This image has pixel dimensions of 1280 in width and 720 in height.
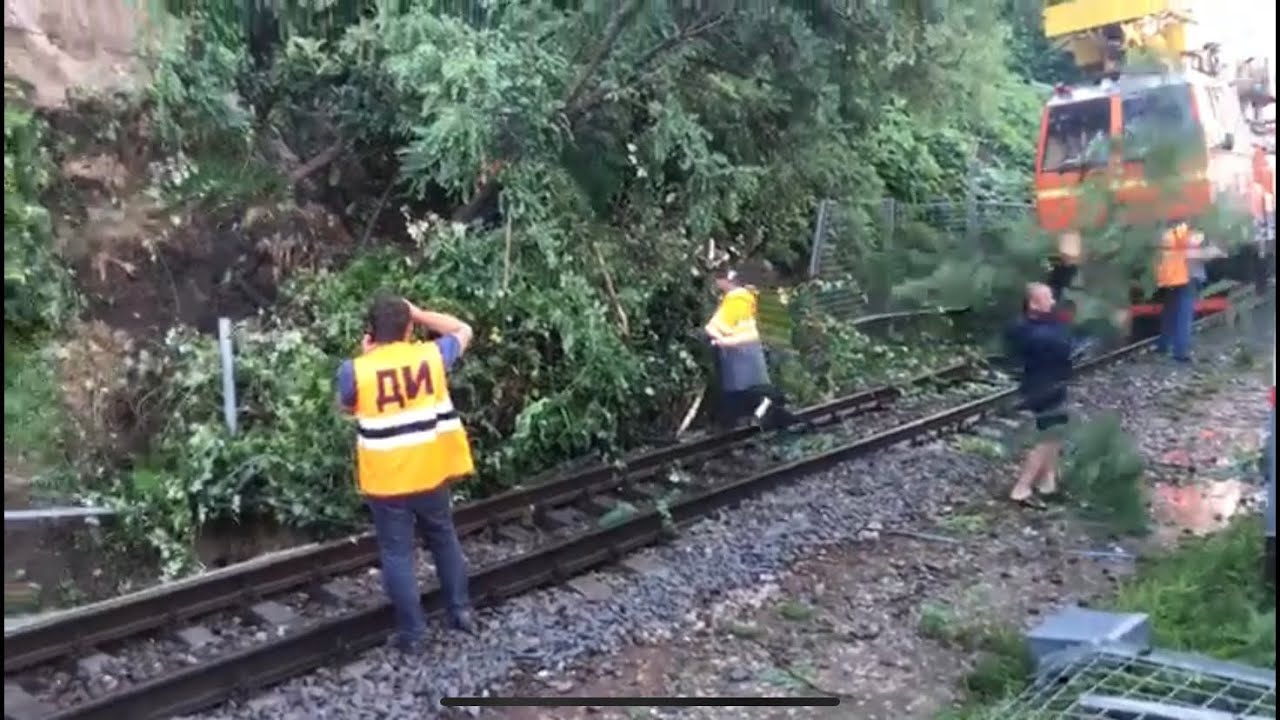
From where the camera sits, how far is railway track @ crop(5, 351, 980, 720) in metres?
5.14

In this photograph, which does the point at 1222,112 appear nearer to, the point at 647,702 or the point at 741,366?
the point at 647,702

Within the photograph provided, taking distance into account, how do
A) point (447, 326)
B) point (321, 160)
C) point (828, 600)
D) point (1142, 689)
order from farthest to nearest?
1. point (321, 160)
2. point (828, 600)
3. point (447, 326)
4. point (1142, 689)

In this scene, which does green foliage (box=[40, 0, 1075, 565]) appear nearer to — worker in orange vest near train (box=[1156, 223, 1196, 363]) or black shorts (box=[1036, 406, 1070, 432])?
black shorts (box=[1036, 406, 1070, 432])

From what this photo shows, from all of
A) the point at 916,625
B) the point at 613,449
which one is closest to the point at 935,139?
the point at 613,449

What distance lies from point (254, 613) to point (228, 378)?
235 centimetres

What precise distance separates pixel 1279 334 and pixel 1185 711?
5.35ft

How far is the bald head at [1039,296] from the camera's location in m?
2.69

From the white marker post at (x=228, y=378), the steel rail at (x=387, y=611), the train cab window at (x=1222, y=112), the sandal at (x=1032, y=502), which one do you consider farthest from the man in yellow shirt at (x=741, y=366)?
the train cab window at (x=1222, y=112)

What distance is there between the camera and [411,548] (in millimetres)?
5758

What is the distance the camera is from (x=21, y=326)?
722 cm

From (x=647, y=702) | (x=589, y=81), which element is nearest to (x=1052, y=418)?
(x=647, y=702)

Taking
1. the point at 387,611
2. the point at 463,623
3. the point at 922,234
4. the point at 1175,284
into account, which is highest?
the point at 922,234

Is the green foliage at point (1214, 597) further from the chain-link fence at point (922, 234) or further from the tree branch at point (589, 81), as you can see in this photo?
the tree branch at point (589, 81)

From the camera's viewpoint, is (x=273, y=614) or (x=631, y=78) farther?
(x=631, y=78)
